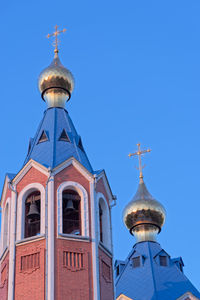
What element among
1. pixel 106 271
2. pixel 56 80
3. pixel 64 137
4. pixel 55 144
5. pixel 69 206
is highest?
pixel 56 80

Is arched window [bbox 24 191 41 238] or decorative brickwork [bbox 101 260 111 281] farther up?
arched window [bbox 24 191 41 238]

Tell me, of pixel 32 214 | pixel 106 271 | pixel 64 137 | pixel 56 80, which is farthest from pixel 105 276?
pixel 56 80

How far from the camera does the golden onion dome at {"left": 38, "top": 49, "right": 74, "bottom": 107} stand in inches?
934

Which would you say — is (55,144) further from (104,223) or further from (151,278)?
(151,278)

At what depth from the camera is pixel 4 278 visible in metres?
19.0

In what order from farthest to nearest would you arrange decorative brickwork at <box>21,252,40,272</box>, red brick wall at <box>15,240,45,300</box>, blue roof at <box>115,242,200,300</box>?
1. blue roof at <box>115,242,200,300</box>
2. decorative brickwork at <box>21,252,40,272</box>
3. red brick wall at <box>15,240,45,300</box>

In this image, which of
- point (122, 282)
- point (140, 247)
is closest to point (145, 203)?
point (140, 247)

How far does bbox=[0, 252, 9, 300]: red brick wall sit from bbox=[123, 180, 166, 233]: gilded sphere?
12216mm

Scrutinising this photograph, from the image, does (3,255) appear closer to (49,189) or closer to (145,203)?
(49,189)

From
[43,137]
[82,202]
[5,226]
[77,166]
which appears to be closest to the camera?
[82,202]

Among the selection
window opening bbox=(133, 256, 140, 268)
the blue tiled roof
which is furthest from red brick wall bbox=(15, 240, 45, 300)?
window opening bbox=(133, 256, 140, 268)

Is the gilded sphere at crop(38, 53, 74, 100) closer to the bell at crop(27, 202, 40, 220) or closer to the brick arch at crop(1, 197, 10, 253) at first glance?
the brick arch at crop(1, 197, 10, 253)

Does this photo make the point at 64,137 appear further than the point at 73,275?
Yes

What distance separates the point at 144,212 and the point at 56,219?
12414 millimetres
